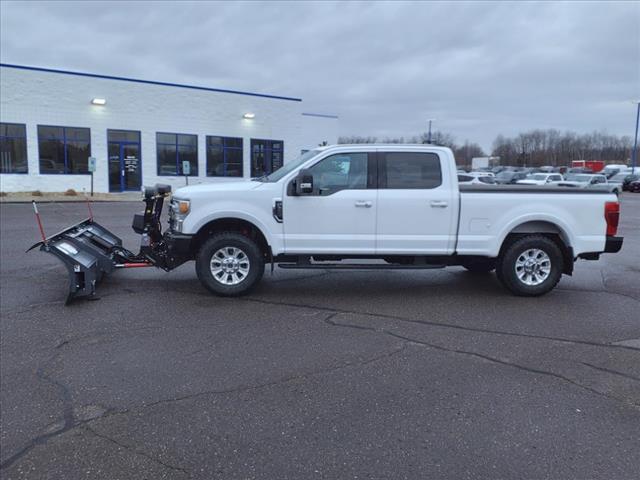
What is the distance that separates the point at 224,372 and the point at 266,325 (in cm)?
132

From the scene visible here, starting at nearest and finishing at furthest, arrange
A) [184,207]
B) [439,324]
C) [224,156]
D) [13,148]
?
[439,324] < [184,207] < [13,148] < [224,156]

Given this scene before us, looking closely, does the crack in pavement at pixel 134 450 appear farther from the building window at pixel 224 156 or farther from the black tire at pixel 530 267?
the building window at pixel 224 156

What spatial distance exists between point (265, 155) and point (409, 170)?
26.5 m

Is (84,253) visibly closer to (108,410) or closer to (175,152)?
(108,410)

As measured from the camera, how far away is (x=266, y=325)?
18.6 feet

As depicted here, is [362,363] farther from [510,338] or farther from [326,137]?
[326,137]

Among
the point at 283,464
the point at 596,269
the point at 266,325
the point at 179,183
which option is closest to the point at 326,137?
the point at 179,183

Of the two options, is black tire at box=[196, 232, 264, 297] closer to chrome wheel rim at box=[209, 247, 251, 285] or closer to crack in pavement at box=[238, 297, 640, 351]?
chrome wheel rim at box=[209, 247, 251, 285]

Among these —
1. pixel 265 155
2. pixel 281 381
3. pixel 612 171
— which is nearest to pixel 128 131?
pixel 265 155

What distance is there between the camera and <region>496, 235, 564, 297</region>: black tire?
700 centimetres

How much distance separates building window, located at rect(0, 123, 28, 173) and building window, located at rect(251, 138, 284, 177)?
1244 cm

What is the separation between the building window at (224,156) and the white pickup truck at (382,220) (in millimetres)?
24267

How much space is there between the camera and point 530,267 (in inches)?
278

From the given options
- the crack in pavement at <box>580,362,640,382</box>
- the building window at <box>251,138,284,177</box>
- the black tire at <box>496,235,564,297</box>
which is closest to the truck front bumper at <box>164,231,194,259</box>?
the black tire at <box>496,235,564,297</box>
